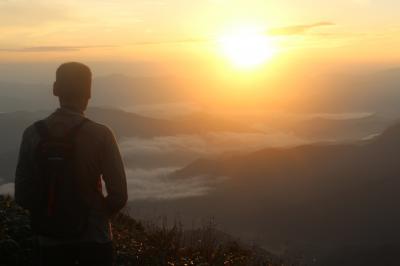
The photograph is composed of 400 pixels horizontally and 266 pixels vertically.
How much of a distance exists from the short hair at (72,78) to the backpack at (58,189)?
30 centimetres

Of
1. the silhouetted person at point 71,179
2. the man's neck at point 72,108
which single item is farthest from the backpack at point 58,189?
the man's neck at point 72,108

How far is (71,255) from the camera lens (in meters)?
4.51

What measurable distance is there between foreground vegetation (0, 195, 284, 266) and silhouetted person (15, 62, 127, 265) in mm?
2951

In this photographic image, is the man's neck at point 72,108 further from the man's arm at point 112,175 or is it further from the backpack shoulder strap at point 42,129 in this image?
the man's arm at point 112,175

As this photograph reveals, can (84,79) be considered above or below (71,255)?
above

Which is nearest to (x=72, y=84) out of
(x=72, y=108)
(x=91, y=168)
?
(x=72, y=108)

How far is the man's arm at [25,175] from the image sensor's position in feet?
14.9

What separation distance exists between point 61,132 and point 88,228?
817 mm

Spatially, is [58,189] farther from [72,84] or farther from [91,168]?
[72,84]

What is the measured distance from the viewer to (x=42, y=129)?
4.46m

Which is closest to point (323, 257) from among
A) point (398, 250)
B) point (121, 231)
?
point (398, 250)

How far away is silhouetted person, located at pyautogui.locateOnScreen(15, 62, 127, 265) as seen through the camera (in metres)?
4.43

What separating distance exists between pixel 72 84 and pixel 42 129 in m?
0.45

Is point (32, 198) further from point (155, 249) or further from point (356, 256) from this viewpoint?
point (356, 256)
